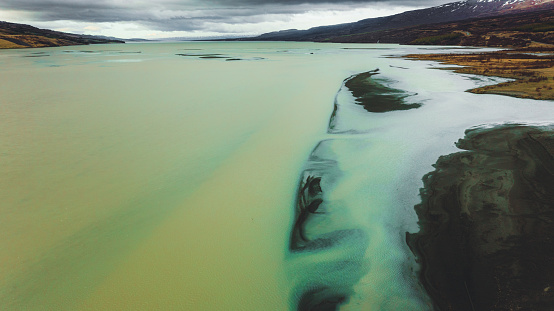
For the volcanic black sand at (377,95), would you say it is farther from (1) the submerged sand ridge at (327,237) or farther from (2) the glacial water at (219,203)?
(1) the submerged sand ridge at (327,237)

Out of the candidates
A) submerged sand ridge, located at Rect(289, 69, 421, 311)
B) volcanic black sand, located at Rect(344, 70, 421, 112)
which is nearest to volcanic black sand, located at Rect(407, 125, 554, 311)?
submerged sand ridge, located at Rect(289, 69, 421, 311)

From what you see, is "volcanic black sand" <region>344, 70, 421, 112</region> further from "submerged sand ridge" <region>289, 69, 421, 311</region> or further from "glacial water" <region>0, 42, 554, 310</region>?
"submerged sand ridge" <region>289, 69, 421, 311</region>

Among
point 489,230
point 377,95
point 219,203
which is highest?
point 377,95

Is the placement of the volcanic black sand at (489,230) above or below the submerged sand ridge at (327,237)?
above

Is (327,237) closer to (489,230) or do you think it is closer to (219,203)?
(219,203)

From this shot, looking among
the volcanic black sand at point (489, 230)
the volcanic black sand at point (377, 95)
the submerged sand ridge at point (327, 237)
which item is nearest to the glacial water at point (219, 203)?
the submerged sand ridge at point (327, 237)

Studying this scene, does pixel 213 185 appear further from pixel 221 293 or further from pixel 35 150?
pixel 35 150

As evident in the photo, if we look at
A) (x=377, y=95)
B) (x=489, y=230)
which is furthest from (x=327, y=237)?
(x=377, y=95)
